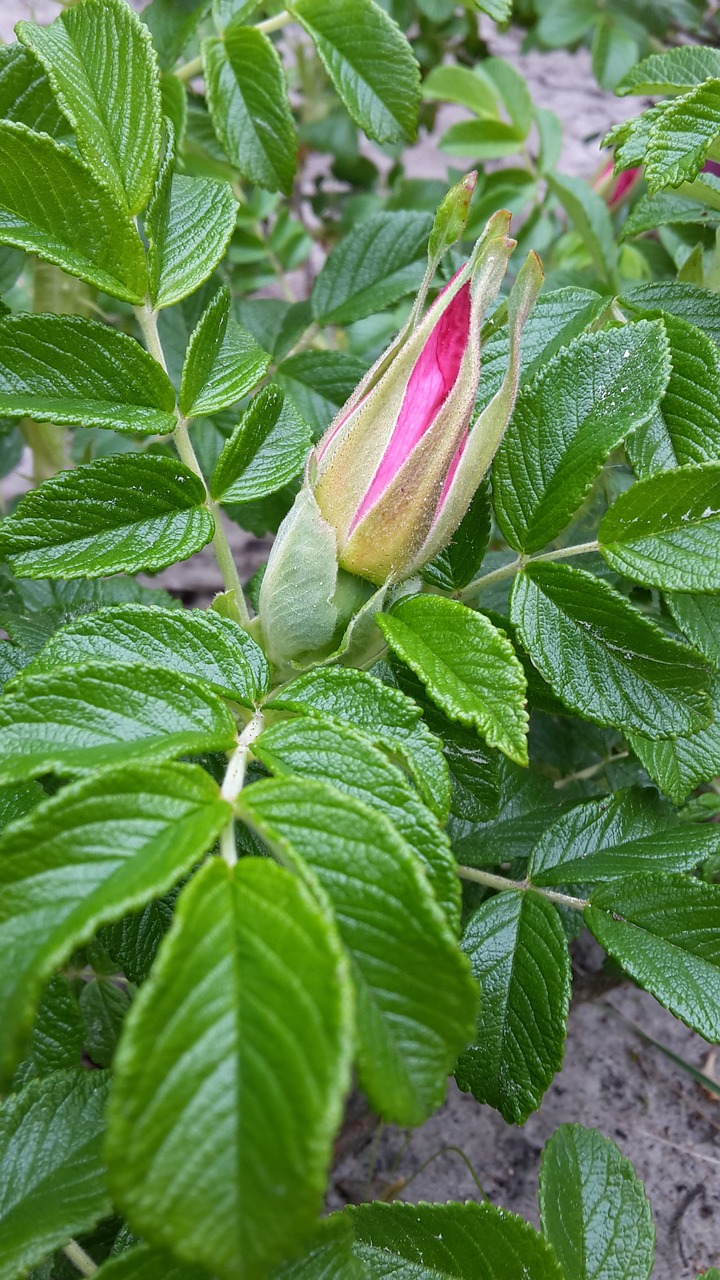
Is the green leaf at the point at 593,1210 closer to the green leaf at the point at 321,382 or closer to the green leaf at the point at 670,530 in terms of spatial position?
the green leaf at the point at 670,530

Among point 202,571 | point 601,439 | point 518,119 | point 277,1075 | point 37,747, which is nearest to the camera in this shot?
point 277,1075

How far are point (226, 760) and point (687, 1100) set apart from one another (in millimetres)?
1004

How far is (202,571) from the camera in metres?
2.36

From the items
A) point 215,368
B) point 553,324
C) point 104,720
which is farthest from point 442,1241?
point 553,324

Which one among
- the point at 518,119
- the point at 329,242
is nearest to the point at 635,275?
the point at 518,119

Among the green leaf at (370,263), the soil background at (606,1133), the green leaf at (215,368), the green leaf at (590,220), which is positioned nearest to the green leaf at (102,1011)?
the soil background at (606,1133)

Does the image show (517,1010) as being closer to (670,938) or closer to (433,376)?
(670,938)

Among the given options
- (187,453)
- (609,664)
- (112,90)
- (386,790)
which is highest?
(112,90)

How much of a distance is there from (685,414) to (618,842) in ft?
1.42

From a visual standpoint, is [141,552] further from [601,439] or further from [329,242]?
[329,242]

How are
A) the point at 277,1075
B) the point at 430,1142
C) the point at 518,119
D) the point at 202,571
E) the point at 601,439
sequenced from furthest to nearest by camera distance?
the point at 202,571 → the point at 518,119 → the point at 430,1142 → the point at 601,439 → the point at 277,1075

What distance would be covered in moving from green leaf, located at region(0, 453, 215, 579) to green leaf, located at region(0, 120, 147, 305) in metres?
0.16

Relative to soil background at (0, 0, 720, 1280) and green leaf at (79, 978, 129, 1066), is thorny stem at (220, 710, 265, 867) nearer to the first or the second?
green leaf at (79, 978, 129, 1066)

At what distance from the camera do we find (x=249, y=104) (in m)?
1.18
